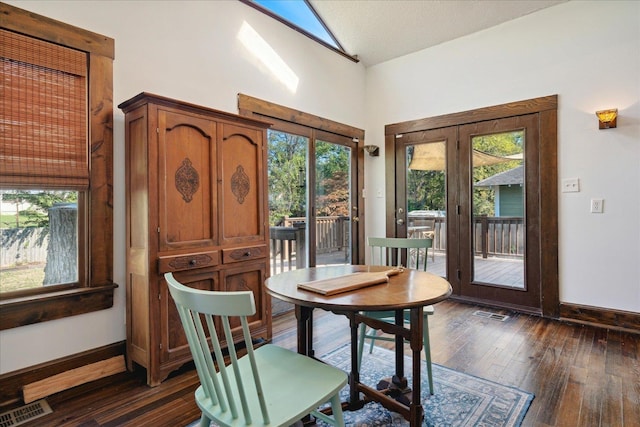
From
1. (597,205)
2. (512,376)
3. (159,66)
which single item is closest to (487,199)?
(597,205)

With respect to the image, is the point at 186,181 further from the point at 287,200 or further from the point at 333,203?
the point at 333,203

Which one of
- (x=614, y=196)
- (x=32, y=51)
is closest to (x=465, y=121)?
(x=614, y=196)

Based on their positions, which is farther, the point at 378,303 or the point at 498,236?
the point at 498,236

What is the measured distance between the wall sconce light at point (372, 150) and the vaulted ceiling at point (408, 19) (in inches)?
47.5

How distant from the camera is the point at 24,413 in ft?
6.25

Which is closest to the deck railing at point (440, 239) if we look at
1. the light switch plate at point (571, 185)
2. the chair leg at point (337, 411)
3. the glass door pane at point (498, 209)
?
the glass door pane at point (498, 209)

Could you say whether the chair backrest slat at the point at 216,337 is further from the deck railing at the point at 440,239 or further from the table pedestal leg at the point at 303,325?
the deck railing at the point at 440,239

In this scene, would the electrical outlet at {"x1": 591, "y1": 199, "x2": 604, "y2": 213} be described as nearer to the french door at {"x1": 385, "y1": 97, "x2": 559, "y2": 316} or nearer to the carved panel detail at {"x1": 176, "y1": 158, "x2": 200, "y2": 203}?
the french door at {"x1": 385, "y1": 97, "x2": 559, "y2": 316}

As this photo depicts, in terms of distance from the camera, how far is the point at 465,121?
4004 millimetres

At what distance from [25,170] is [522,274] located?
436 cm

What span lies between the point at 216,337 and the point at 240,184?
1749 millimetres

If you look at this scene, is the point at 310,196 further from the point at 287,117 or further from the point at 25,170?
the point at 25,170

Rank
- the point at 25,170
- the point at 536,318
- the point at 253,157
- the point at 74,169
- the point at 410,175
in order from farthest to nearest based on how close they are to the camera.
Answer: the point at 410,175, the point at 536,318, the point at 253,157, the point at 74,169, the point at 25,170

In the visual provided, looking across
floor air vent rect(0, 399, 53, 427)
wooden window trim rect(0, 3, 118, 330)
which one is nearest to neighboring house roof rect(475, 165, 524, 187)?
wooden window trim rect(0, 3, 118, 330)
